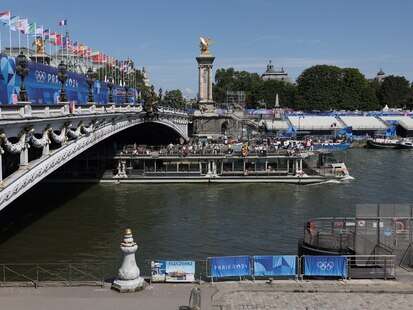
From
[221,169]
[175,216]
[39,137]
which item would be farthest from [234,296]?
[221,169]

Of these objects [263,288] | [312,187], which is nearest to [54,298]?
[263,288]

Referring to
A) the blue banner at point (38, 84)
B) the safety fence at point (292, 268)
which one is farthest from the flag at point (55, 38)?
the safety fence at point (292, 268)

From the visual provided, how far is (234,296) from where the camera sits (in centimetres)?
2038

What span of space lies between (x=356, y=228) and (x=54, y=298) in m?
13.1

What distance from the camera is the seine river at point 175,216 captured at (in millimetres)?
37094

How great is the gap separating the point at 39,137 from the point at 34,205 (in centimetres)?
1853

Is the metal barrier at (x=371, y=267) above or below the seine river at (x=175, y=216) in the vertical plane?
above

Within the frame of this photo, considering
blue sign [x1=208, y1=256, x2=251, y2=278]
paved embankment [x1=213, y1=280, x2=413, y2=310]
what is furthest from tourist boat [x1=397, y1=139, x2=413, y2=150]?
blue sign [x1=208, y1=256, x2=251, y2=278]

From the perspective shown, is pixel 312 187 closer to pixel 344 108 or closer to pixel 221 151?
pixel 221 151

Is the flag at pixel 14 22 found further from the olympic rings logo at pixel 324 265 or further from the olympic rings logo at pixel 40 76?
the olympic rings logo at pixel 324 265

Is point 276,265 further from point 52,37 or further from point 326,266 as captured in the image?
point 52,37

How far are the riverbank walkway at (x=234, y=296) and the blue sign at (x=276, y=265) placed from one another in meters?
1.10

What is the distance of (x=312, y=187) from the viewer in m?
65.9

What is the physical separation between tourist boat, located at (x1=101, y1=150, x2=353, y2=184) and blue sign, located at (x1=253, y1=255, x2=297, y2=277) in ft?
149
